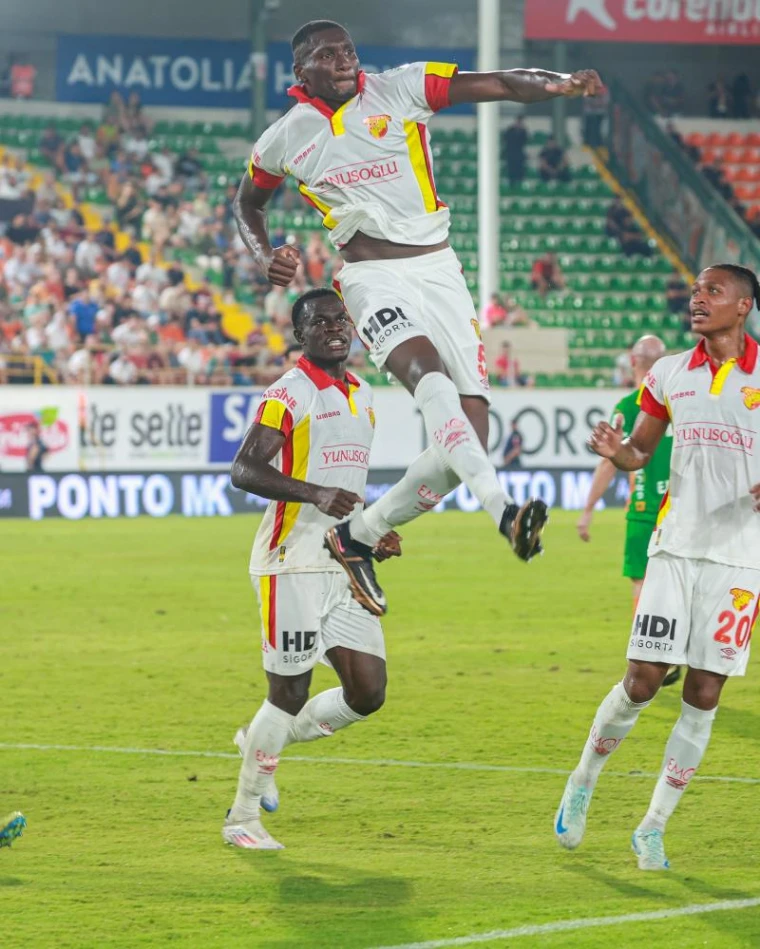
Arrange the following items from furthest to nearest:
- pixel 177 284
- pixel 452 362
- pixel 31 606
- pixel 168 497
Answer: pixel 177 284 < pixel 168 497 < pixel 31 606 < pixel 452 362

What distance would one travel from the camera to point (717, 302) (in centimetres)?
645

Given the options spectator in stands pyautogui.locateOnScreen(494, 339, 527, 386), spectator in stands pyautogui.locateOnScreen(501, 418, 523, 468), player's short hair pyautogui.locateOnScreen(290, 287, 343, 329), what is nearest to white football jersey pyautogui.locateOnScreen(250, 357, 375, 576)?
player's short hair pyautogui.locateOnScreen(290, 287, 343, 329)

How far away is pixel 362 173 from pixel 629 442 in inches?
62.4

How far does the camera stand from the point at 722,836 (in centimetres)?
721

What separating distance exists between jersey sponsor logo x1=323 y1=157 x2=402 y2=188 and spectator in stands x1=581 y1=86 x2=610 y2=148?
95.5 feet

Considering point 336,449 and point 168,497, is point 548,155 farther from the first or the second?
point 336,449

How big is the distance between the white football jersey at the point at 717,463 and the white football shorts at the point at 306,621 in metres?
1.43

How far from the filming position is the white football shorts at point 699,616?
21.1 feet

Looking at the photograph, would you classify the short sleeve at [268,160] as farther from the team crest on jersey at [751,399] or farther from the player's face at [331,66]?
the team crest on jersey at [751,399]

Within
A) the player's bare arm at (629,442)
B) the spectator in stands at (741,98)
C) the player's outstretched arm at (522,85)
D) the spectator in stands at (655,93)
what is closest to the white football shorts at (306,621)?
the player's bare arm at (629,442)

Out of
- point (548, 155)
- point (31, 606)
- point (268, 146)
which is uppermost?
point (548, 155)

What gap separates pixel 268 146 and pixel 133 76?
2954cm

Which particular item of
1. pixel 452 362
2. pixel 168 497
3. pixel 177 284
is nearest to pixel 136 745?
pixel 452 362

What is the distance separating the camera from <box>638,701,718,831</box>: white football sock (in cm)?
668
